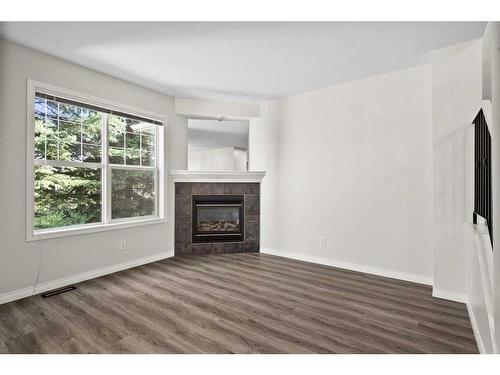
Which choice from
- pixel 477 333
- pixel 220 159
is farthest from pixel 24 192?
pixel 220 159

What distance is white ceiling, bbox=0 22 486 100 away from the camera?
2332 millimetres

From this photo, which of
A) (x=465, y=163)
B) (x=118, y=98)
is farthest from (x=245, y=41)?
(x=465, y=163)

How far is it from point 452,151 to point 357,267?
5.96 feet

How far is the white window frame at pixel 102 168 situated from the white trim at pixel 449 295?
143 inches

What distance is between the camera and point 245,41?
8.38 feet

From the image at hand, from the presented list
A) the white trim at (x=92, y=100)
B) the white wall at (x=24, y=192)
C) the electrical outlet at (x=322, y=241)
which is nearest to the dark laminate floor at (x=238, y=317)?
the white wall at (x=24, y=192)

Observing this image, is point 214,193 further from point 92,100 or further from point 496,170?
point 496,170

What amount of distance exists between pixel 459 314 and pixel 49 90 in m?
4.65

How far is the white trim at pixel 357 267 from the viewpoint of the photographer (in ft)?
10.2

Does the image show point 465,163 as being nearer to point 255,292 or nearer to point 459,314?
point 459,314

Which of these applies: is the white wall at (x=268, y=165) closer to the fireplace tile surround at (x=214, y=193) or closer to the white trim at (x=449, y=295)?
the fireplace tile surround at (x=214, y=193)

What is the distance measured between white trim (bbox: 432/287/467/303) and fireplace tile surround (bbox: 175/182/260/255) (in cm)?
260

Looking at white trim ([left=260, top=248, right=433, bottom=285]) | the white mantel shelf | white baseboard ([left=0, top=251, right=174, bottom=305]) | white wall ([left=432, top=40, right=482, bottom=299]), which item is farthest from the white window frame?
white wall ([left=432, top=40, right=482, bottom=299])

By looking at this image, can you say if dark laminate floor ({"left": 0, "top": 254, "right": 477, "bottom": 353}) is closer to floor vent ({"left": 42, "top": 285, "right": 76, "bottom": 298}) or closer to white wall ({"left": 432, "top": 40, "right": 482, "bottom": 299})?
floor vent ({"left": 42, "top": 285, "right": 76, "bottom": 298})
